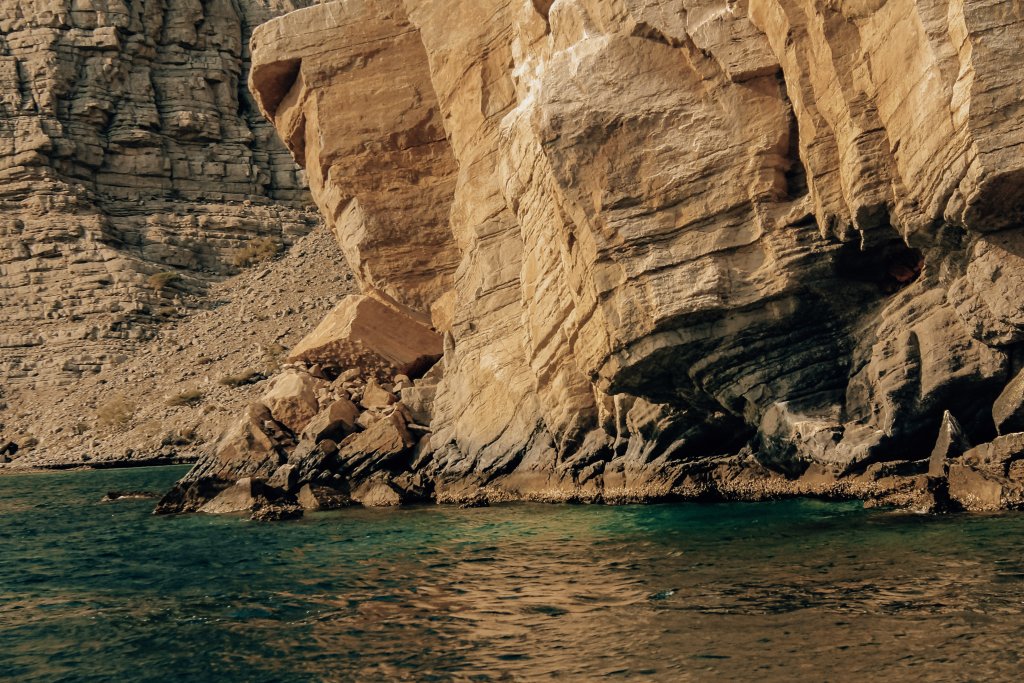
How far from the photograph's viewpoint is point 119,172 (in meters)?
66.6

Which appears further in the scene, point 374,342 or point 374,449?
point 374,342

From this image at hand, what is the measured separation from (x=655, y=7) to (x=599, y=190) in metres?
3.15

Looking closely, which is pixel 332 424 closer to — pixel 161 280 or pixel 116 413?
pixel 116 413

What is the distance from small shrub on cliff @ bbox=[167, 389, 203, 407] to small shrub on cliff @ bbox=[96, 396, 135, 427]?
2011mm

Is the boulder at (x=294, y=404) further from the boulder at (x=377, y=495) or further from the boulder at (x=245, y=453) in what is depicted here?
the boulder at (x=377, y=495)

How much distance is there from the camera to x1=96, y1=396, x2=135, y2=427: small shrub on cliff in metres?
47.7

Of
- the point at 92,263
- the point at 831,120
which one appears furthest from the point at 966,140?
the point at 92,263

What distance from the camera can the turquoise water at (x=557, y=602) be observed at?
27.2ft

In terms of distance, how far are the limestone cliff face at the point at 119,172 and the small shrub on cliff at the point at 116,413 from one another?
6069 mm

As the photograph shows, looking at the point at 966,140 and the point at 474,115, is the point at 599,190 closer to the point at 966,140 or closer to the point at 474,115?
the point at 966,140

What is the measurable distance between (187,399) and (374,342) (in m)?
20.6

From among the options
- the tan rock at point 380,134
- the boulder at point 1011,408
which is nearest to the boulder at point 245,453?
the tan rock at point 380,134

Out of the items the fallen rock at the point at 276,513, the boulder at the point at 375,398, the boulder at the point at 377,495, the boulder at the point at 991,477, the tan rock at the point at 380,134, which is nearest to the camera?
the boulder at the point at 991,477

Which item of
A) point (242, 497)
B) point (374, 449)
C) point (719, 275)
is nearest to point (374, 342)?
point (374, 449)
